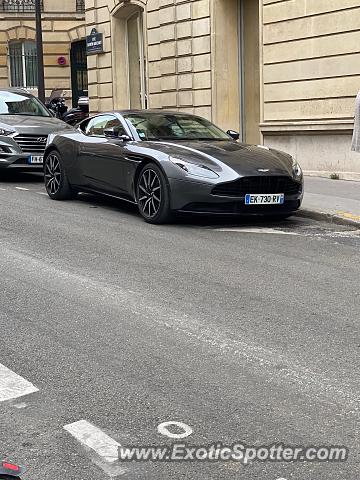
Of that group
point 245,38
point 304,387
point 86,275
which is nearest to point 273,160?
point 86,275

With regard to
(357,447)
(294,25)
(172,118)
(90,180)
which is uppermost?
(294,25)

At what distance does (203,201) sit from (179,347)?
4145 mm

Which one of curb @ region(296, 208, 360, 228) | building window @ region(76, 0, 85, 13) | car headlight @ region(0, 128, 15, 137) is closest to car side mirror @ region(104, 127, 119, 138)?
curb @ region(296, 208, 360, 228)

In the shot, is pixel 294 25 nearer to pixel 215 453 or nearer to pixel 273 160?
pixel 273 160

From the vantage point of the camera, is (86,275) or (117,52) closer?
(86,275)

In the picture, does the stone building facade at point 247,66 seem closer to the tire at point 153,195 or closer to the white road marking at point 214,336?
the tire at point 153,195

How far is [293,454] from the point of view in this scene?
327cm

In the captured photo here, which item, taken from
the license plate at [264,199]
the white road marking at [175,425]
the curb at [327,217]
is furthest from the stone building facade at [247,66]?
the white road marking at [175,425]

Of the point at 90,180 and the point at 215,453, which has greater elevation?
the point at 90,180

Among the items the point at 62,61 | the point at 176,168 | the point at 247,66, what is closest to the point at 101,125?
the point at 176,168

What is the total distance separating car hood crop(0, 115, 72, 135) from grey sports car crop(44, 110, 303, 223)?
3176mm

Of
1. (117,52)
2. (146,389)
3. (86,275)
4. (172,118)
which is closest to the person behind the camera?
(146,389)

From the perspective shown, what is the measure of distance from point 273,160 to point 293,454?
627cm

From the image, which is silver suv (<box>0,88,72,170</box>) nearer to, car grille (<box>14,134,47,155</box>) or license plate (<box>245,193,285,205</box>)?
car grille (<box>14,134,47,155</box>)
